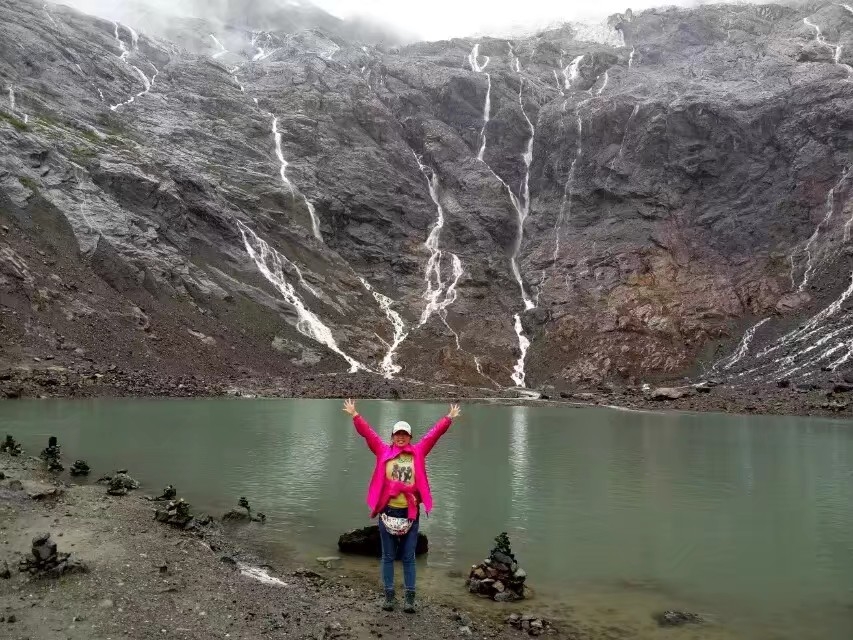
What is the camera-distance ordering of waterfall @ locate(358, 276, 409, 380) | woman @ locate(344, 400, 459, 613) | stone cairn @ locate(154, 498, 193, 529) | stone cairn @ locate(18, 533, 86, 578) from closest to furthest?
woman @ locate(344, 400, 459, 613) → stone cairn @ locate(18, 533, 86, 578) → stone cairn @ locate(154, 498, 193, 529) → waterfall @ locate(358, 276, 409, 380)

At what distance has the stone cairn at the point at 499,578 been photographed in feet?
39.1

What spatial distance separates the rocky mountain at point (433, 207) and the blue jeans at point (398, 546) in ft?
173

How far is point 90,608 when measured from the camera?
8922 millimetres

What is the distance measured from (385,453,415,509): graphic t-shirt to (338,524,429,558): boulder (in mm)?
5087

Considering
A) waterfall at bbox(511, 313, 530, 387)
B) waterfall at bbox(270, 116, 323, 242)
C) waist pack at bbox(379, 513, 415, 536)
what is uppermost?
waterfall at bbox(270, 116, 323, 242)

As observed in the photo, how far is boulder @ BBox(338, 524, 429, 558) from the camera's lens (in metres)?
14.2

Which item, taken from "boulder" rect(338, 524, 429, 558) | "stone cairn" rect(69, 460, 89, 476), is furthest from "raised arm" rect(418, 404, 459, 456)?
"stone cairn" rect(69, 460, 89, 476)

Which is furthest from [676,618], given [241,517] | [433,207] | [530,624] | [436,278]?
[433,207]

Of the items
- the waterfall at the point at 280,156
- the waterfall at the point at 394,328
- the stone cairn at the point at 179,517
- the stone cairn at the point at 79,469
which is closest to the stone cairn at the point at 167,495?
the stone cairn at the point at 179,517

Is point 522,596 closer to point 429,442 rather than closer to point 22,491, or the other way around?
point 429,442

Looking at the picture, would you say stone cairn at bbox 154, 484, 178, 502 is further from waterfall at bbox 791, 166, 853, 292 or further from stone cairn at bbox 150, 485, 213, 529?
waterfall at bbox 791, 166, 853, 292

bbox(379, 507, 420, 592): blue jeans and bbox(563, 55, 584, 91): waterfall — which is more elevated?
bbox(563, 55, 584, 91): waterfall

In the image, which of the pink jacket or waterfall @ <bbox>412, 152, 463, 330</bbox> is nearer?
the pink jacket

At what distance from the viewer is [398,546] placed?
34.7 feet
